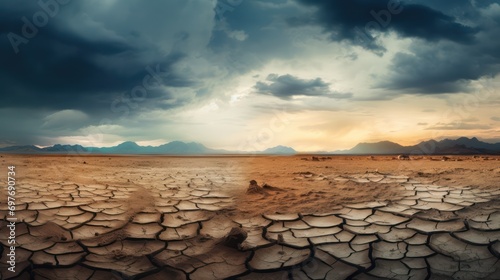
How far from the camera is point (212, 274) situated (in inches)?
97.7

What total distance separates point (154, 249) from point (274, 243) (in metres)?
1.26

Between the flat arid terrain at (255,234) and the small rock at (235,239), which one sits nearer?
the flat arid terrain at (255,234)

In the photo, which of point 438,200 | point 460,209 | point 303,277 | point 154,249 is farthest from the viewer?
point 438,200

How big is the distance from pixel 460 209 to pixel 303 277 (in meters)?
3.00

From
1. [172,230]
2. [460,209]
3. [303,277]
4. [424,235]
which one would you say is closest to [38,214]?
[172,230]

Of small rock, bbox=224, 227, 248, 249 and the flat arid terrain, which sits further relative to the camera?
small rock, bbox=224, 227, 248, 249

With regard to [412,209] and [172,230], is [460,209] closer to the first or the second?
[412,209]

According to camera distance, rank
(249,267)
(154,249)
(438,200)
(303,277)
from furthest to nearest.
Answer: (438,200) → (154,249) → (249,267) → (303,277)

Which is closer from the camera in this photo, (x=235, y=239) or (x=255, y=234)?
(x=235, y=239)

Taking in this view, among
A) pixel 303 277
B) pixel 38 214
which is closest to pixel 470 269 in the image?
pixel 303 277

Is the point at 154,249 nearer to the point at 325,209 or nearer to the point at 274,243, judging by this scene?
the point at 274,243

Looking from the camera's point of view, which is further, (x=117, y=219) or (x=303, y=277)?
(x=117, y=219)

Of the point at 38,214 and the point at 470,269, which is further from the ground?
the point at 38,214

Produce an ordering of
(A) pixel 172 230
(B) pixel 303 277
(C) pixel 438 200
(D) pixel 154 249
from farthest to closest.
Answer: (C) pixel 438 200 → (A) pixel 172 230 → (D) pixel 154 249 → (B) pixel 303 277
